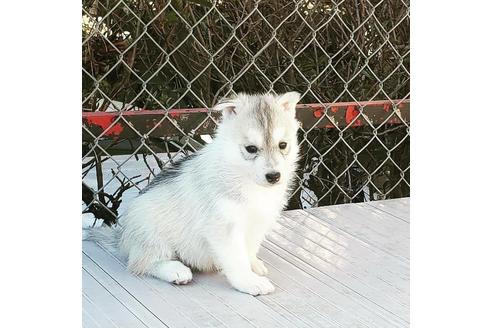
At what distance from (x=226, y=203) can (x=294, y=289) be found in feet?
0.74

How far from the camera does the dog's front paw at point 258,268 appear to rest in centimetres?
175

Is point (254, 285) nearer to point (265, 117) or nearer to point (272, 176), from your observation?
point (272, 176)

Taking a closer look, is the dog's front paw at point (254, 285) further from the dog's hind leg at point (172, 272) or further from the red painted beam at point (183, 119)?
the red painted beam at point (183, 119)

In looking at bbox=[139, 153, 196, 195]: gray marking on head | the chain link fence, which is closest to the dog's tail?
bbox=[139, 153, 196, 195]: gray marking on head

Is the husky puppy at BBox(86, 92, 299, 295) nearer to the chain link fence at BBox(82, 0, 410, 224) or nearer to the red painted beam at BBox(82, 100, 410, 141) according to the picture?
the red painted beam at BBox(82, 100, 410, 141)

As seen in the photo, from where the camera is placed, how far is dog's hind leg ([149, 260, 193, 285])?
1.67m

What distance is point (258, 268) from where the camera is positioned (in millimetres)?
1749

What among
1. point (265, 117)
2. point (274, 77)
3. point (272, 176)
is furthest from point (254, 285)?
point (274, 77)

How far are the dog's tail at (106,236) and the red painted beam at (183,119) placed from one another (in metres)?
0.25

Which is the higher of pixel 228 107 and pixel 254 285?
pixel 228 107

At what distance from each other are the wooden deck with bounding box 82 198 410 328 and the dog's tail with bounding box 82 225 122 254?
0.8 inches

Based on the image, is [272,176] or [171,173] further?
[171,173]

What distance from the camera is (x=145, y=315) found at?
4.95 feet
